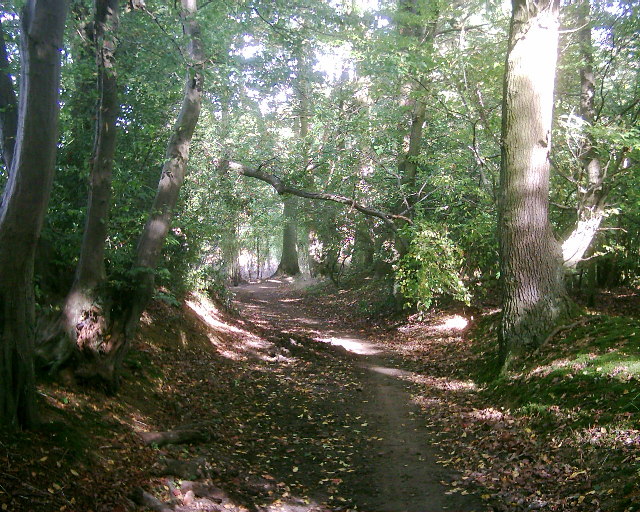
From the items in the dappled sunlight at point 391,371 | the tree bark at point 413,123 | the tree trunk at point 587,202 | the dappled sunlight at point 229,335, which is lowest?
the dappled sunlight at point 391,371

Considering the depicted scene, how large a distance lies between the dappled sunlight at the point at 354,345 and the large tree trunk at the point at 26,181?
31.6 feet

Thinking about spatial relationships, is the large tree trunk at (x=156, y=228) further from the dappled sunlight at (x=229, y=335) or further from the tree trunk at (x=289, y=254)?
the tree trunk at (x=289, y=254)

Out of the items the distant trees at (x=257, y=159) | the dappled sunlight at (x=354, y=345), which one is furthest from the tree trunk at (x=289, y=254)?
the dappled sunlight at (x=354, y=345)

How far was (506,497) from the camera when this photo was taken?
17.6 ft

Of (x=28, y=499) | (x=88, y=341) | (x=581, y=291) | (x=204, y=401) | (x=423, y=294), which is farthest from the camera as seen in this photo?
(x=581, y=291)

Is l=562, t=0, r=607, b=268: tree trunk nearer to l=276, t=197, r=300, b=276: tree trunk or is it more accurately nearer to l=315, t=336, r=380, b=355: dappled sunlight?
l=315, t=336, r=380, b=355: dappled sunlight

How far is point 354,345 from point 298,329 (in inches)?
116

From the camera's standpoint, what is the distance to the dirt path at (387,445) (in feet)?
18.7

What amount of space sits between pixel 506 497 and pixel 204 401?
512cm

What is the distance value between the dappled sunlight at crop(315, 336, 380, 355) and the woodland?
0.44 feet

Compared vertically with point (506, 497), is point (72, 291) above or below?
above

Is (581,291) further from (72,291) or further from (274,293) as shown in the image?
(274,293)

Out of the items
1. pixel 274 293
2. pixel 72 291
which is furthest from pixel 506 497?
pixel 274 293

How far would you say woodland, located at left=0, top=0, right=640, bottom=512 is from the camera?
5.19 metres
